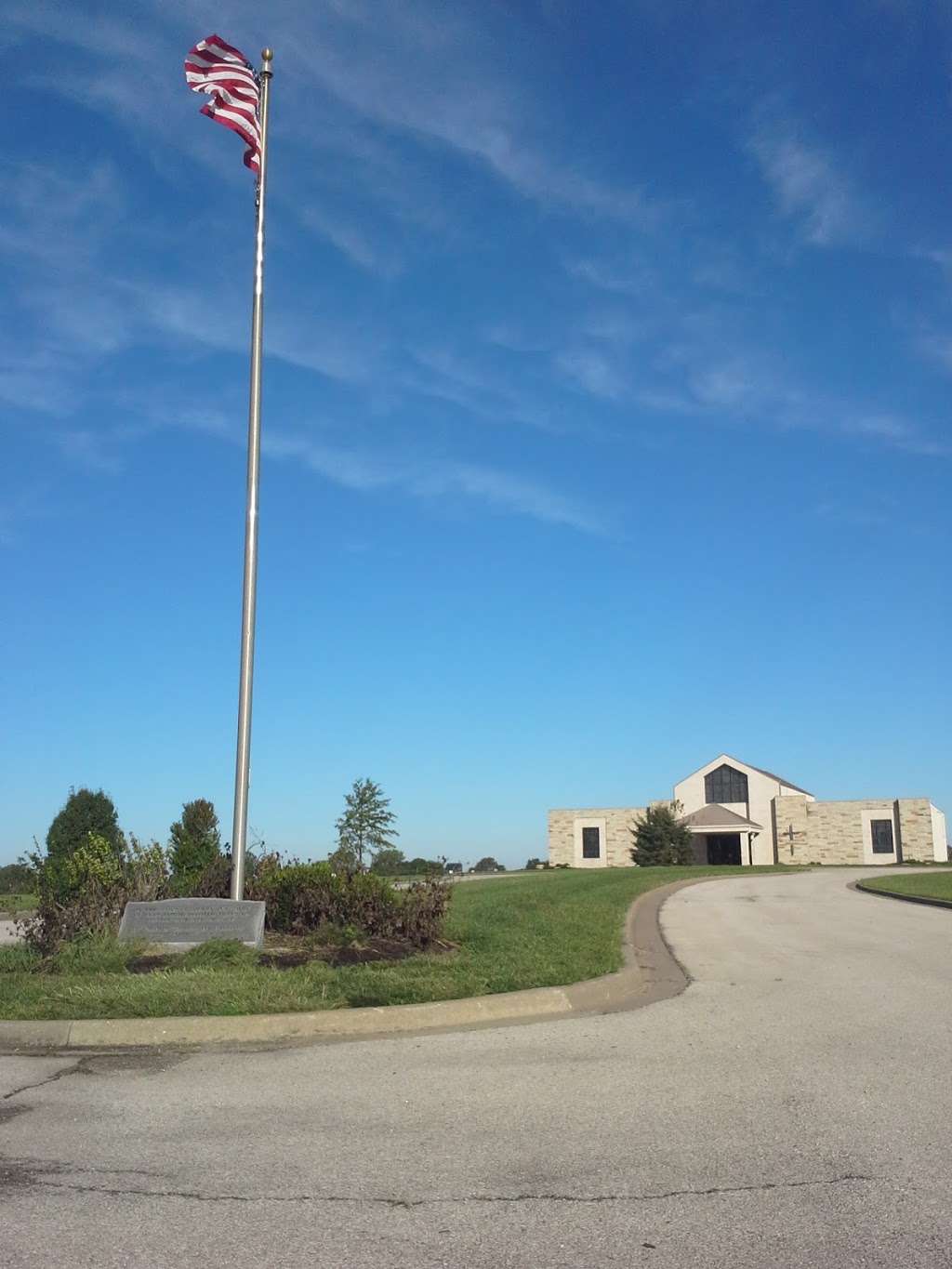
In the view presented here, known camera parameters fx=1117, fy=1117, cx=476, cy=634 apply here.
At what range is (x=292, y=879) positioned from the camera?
12.9 m

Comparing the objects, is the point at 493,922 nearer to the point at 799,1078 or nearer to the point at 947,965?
the point at 947,965

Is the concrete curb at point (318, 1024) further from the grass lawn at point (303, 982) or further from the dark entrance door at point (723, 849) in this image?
the dark entrance door at point (723, 849)

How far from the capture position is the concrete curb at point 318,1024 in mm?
7586

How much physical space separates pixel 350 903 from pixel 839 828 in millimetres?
66761

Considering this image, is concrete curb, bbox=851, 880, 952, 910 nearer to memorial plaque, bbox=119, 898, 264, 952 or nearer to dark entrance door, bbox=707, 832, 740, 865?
memorial plaque, bbox=119, 898, 264, 952

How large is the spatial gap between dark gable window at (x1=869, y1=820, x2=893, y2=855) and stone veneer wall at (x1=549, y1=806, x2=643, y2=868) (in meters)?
15.3

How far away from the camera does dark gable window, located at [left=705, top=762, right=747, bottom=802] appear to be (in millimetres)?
76875

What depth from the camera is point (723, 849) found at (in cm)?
7638

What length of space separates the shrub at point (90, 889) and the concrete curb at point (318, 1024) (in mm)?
3632

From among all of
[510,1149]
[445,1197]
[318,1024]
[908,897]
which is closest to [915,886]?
[908,897]

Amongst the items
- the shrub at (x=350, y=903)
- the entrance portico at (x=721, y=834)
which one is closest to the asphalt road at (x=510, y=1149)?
the shrub at (x=350, y=903)

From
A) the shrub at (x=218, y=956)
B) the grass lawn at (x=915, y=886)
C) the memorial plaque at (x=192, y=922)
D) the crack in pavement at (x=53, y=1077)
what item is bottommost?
the crack in pavement at (x=53, y=1077)

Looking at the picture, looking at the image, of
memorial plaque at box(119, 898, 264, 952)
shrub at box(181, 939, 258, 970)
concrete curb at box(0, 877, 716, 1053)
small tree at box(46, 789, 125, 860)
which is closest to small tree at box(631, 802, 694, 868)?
small tree at box(46, 789, 125, 860)

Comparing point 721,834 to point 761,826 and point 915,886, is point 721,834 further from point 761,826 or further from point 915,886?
point 915,886
